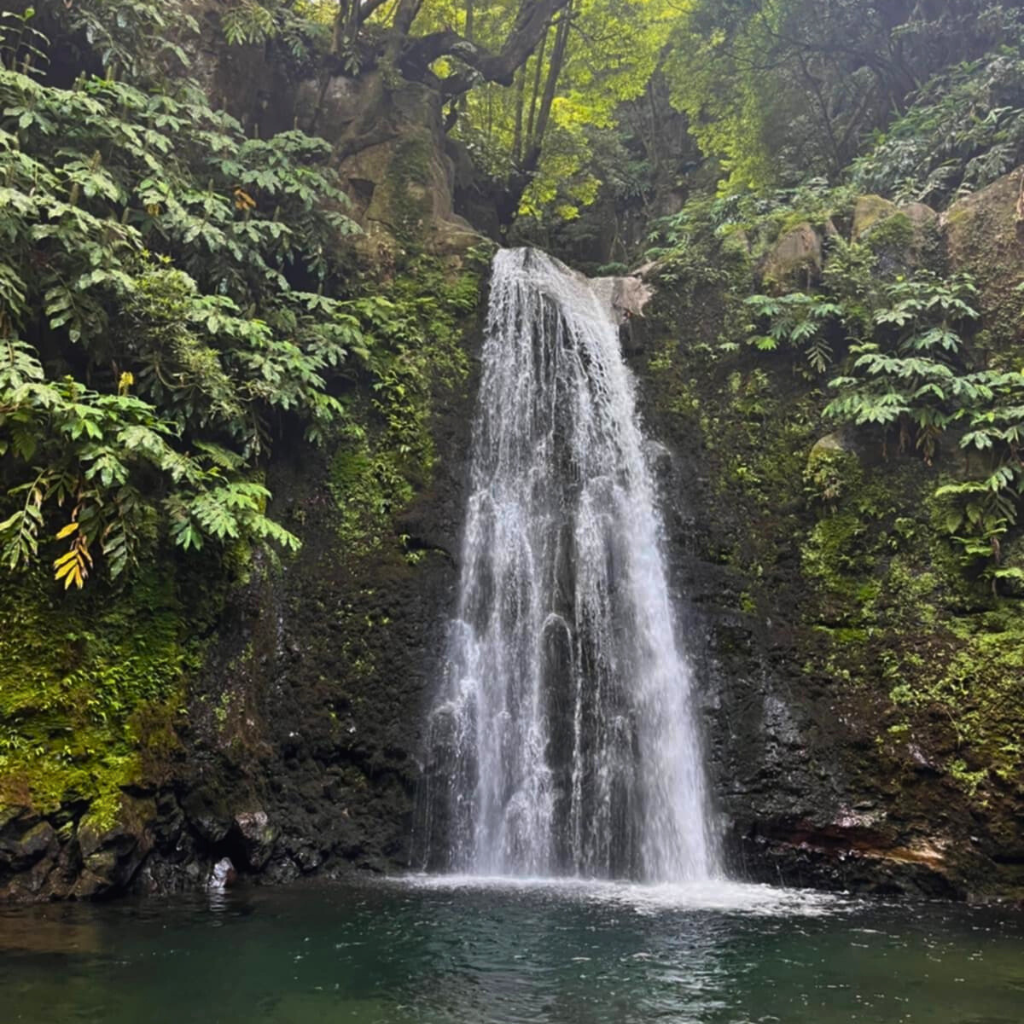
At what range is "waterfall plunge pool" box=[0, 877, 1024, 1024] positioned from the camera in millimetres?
4465

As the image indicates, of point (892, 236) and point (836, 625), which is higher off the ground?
point (892, 236)

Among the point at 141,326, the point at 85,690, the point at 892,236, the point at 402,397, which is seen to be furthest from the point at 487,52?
the point at 85,690

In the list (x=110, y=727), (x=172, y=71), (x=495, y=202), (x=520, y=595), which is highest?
(x=495, y=202)

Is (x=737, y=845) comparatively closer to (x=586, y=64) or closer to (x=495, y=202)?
(x=495, y=202)

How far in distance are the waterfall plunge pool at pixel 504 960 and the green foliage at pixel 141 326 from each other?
3.28 m

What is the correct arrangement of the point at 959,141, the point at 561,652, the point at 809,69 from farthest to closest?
the point at 809,69 < the point at 959,141 < the point at 561,652

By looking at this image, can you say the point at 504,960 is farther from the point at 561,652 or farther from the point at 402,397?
the point at 402,397

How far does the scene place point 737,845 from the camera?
8.82 metres

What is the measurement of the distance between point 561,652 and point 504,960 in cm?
479

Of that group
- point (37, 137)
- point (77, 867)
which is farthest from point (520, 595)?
point (37, 137)

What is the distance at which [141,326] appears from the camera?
8.77 m

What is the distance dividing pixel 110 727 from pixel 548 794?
4490 mm

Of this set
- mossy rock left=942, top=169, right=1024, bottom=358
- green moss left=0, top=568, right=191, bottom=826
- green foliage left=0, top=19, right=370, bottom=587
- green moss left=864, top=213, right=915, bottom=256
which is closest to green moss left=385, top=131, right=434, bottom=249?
green foliage left=0, top=19, right=370, bottom=587

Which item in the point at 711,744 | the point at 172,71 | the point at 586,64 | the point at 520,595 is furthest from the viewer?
the point at 586,64
